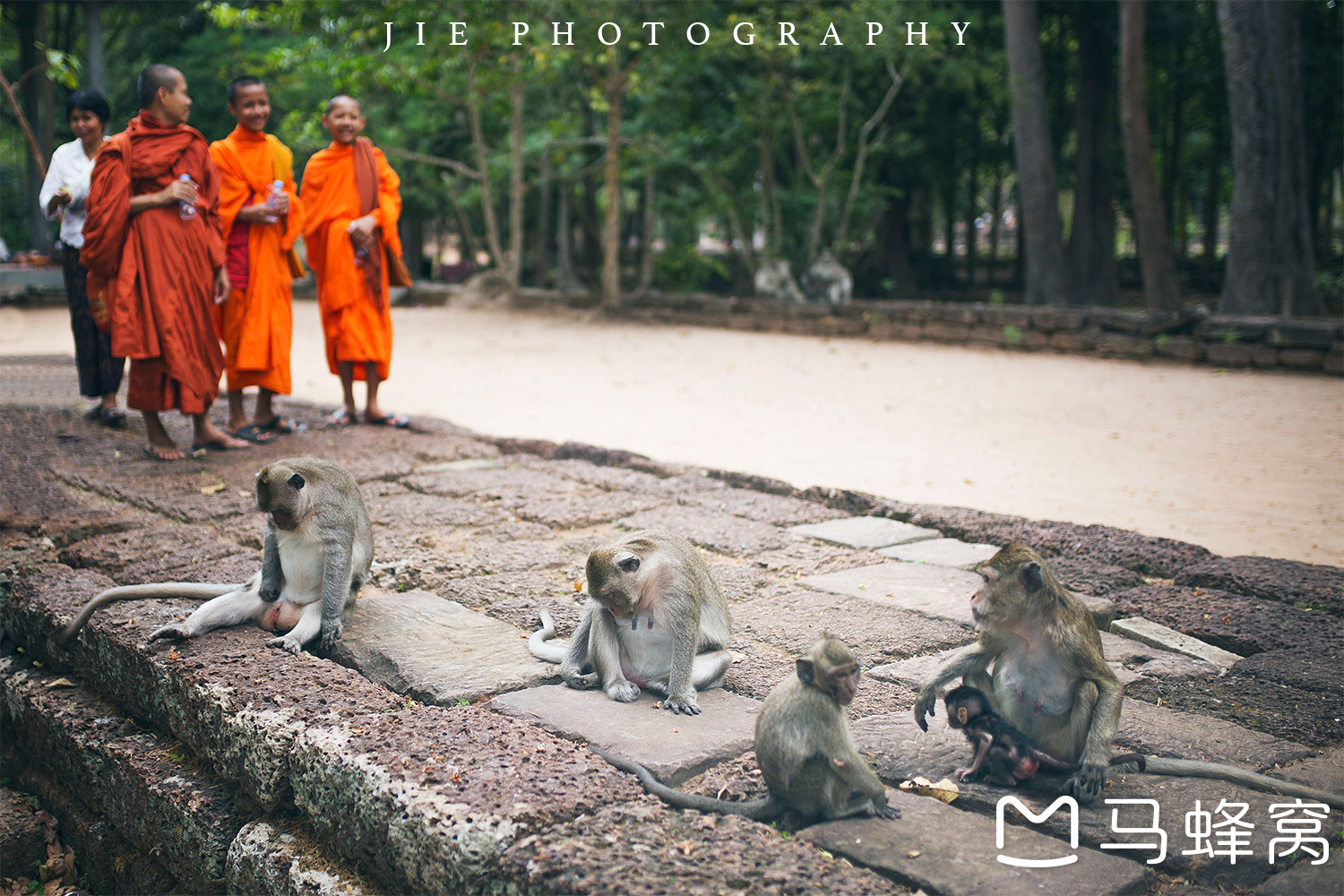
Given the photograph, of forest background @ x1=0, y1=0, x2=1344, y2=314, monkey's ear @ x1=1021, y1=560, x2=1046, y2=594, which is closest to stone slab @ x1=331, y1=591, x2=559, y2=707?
monkey's ear @ x1=1021, y1=560, x2=1046, y2=594

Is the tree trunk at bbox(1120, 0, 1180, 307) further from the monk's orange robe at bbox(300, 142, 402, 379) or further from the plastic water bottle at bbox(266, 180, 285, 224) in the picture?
the plastic water bottle at bbox(266, 180, 285, 224)

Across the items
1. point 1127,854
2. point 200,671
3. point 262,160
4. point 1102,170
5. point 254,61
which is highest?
point 254,61

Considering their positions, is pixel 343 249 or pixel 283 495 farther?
pixel 343 249

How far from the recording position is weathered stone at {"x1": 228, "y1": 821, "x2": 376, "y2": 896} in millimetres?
2467

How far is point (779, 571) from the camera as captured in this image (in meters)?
4.24

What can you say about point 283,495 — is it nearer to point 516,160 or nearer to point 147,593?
point 147,593

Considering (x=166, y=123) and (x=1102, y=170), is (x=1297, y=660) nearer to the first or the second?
(x=166, y=123)

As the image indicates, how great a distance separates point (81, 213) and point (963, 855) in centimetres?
672

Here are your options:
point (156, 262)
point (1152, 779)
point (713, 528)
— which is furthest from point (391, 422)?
point (1152, 779)

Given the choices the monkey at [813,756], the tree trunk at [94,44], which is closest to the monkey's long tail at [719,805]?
the monkey at [813,756]

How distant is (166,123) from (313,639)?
12.8 feet

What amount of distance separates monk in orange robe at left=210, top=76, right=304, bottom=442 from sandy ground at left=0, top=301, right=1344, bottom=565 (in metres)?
2.14

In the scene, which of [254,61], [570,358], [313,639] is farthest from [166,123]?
[254,61]

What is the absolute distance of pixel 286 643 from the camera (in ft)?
10.5
